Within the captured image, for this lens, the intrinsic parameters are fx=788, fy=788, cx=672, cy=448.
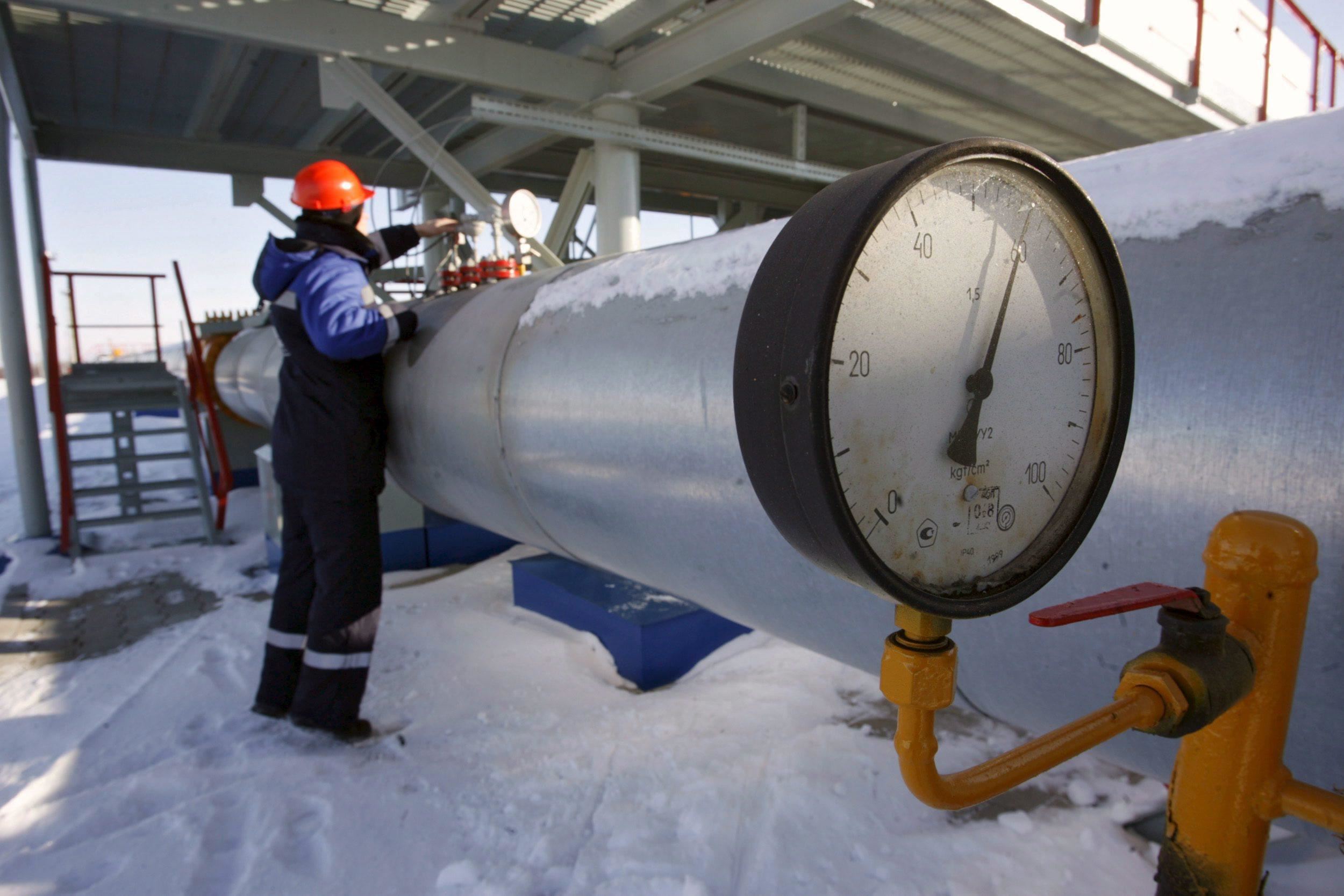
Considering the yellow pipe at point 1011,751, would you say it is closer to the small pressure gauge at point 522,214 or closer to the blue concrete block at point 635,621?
the blue concrete block at point 635,621

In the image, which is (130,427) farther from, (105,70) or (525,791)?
(525,791)

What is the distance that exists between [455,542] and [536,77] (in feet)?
8.10

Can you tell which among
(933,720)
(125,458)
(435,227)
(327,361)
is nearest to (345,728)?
(327,361)

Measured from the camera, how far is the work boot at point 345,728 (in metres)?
1.99

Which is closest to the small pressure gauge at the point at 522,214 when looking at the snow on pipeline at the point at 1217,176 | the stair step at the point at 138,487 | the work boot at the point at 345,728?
the work boot at the point at 345,728

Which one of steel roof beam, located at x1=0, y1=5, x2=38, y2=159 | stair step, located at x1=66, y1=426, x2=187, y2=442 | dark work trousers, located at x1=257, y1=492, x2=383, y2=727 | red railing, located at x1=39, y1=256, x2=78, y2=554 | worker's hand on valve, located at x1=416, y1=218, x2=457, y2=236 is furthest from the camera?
stair step, located at x1=66, y1=426, x2=187, y2=442

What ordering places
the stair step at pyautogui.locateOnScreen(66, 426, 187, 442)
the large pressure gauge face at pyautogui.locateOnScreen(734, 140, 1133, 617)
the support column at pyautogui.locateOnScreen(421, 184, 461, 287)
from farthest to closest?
the support column at pyautogui.locateOnScreen(421, 184, 461, 287) → the stair step at pyautogui.locateOnScreen(66, 426, 187, 442) → the large pressure gauge face at pyautogui.locateOnScreen(734, 140, 1133, 617)

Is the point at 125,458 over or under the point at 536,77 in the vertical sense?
under

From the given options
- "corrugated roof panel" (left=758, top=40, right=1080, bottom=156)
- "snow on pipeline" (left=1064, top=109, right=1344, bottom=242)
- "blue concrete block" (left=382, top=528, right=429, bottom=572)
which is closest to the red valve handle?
"snow on pipeline" (left=1064, top=109, right=1344, bottom=242)

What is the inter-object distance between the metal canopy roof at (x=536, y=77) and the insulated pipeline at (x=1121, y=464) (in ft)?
8.57

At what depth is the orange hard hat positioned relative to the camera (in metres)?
2.02

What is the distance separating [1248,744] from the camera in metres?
0.70

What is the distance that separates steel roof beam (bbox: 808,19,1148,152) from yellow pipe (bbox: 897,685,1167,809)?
4.25 meters

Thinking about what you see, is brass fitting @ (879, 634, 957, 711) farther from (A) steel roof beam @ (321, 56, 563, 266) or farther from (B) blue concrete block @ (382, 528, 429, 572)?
(B) blue concrete block @ (382, 528, 429, 572)
